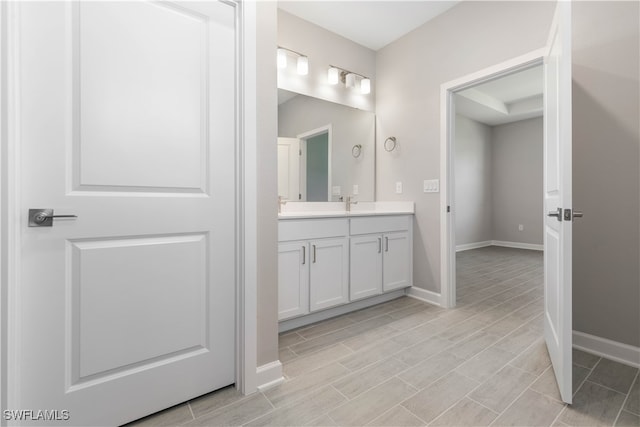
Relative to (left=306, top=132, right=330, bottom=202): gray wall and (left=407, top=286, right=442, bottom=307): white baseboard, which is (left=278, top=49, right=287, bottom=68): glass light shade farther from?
(left=407, top=286, right=442, bottom=307): white baseboard

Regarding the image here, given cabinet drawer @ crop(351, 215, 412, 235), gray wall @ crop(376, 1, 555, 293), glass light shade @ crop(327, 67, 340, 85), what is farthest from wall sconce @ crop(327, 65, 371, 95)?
cabinet drawer @ crop(351, 215, 412, 235)

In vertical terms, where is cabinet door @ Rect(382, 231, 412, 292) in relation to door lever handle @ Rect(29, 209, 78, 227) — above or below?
below

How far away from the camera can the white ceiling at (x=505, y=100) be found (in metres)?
4.39

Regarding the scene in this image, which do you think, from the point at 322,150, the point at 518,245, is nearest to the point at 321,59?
the point at 322,150

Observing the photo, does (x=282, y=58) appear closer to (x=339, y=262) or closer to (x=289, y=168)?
(x=289, y=168)

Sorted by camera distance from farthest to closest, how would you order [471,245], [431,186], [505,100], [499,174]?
1. [499,174]
2. [471,245]
3. [505,100]
4. [431,186]

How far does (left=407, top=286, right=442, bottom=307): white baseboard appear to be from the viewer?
8.73 ft

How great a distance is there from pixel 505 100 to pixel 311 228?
4991 mm

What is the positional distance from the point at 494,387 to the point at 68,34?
7.77ft

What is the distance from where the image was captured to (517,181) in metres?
5.88

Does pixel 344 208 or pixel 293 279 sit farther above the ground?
pixel 344 208

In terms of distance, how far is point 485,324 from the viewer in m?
2.23

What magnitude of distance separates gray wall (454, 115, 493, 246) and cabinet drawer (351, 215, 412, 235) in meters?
3.20

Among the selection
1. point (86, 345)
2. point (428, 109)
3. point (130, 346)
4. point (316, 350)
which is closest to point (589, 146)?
point (428, 109)
